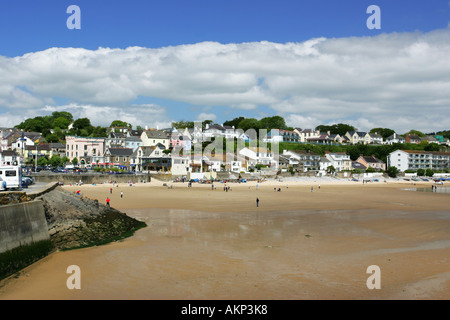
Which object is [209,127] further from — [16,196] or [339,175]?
[16,196]

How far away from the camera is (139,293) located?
488 inches

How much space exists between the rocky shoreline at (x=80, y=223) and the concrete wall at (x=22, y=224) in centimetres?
95

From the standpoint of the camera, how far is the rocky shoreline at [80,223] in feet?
61.1

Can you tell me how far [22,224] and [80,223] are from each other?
15.0 feet

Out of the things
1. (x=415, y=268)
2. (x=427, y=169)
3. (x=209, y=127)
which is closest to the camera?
(x=415, y=268)

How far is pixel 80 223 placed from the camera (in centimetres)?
2014

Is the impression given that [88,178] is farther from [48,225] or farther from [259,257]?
[259,257]

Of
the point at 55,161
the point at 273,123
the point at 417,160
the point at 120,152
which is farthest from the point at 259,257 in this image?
the point at 273,123

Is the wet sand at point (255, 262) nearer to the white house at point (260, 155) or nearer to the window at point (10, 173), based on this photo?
the window at point (10, 173)

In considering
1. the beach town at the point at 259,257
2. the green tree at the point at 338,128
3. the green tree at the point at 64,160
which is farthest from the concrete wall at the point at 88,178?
the green tree at the point at 338,128

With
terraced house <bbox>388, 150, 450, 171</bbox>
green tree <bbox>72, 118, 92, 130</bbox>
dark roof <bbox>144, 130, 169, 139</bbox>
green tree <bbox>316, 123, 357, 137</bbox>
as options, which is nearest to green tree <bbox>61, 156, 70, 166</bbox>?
dark roof <bbox>144, 130, 169, 139</bbox>

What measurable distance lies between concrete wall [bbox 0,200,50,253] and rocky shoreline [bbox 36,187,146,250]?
3.12 feet
